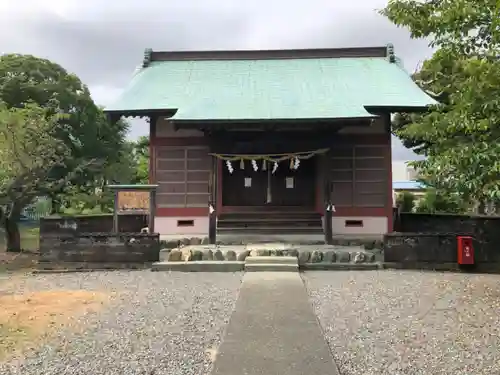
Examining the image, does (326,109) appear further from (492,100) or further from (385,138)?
(492,100)

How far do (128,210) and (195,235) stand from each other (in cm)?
256

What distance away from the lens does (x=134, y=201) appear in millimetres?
12391

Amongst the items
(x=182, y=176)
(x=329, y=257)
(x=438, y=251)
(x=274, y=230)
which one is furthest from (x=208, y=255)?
(x=438, y=251)

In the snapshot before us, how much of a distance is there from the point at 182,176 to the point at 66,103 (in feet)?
40.9

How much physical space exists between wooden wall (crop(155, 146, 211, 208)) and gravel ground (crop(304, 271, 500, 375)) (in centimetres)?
569

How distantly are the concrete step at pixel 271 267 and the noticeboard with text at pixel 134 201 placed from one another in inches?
146

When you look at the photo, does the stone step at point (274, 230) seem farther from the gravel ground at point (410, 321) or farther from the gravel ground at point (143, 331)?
the gravel ground at point (143, 331)

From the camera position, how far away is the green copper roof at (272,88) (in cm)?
1312

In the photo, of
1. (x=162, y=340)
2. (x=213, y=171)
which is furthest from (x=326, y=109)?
(x=162, y=340)

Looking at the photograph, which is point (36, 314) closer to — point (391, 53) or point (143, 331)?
point (143, 331)

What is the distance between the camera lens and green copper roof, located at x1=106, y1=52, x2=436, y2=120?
43.0ft

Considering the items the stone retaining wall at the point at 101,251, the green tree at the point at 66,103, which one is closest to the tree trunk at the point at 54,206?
the green tree at the point at 66,103

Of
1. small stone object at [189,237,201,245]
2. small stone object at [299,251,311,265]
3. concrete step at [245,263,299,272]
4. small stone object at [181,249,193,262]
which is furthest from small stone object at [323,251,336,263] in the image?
small stone object at [189,237,201,245]

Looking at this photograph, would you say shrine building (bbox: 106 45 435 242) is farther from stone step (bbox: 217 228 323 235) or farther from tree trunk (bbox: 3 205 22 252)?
tree trunk (bbox: 3 205 22 252)
